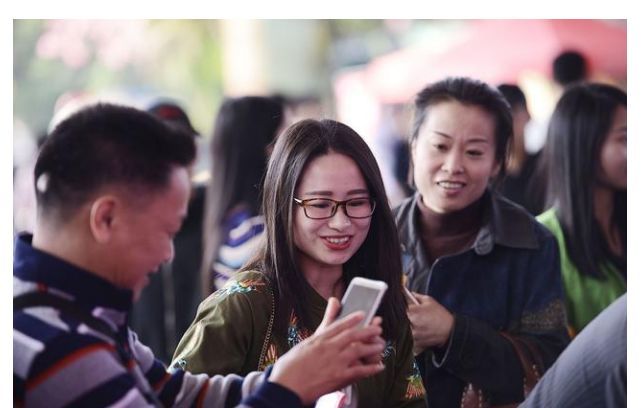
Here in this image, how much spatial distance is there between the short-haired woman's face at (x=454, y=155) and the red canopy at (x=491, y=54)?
34 cm

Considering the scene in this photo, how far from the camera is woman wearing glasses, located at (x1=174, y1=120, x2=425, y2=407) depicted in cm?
125

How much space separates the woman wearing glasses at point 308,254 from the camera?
1.25 metres

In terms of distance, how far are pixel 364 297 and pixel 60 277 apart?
14.2 inches

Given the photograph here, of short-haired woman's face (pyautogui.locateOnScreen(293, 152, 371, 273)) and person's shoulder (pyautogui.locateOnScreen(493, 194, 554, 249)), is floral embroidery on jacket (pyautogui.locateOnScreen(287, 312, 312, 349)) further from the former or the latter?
person's shoulder (pyautogui.locateOnScreen(493, 194, 554, 249))

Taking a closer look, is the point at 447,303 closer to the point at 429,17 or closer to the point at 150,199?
the point at 429,17

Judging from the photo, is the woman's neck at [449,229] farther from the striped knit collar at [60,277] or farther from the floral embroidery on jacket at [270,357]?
the striped knit collar at [60,277]

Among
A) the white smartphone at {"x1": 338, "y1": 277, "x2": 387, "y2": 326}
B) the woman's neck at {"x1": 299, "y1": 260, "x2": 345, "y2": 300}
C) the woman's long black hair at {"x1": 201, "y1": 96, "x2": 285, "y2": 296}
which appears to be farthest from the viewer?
the woman's long black hair at {"x1": 201, "y1": 96, "x2": 285, "y2": 296}

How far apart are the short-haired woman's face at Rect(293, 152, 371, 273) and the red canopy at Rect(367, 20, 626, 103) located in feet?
2.30

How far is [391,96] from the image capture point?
2268mm

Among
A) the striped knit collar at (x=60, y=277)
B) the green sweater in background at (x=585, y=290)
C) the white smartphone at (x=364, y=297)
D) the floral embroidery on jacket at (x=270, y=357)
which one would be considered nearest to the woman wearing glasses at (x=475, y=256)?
the green sweater in background at (x=585, y=290)

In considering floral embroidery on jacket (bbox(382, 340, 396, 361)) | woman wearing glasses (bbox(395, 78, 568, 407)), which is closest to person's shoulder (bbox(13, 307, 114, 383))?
floral embroidery on jacket (bbox(382, 340, 396, 361))

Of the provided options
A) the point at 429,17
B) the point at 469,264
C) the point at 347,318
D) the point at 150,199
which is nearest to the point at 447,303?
the point at 469,264

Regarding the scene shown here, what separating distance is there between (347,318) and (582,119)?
41.9 inches

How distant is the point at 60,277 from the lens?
919mm
